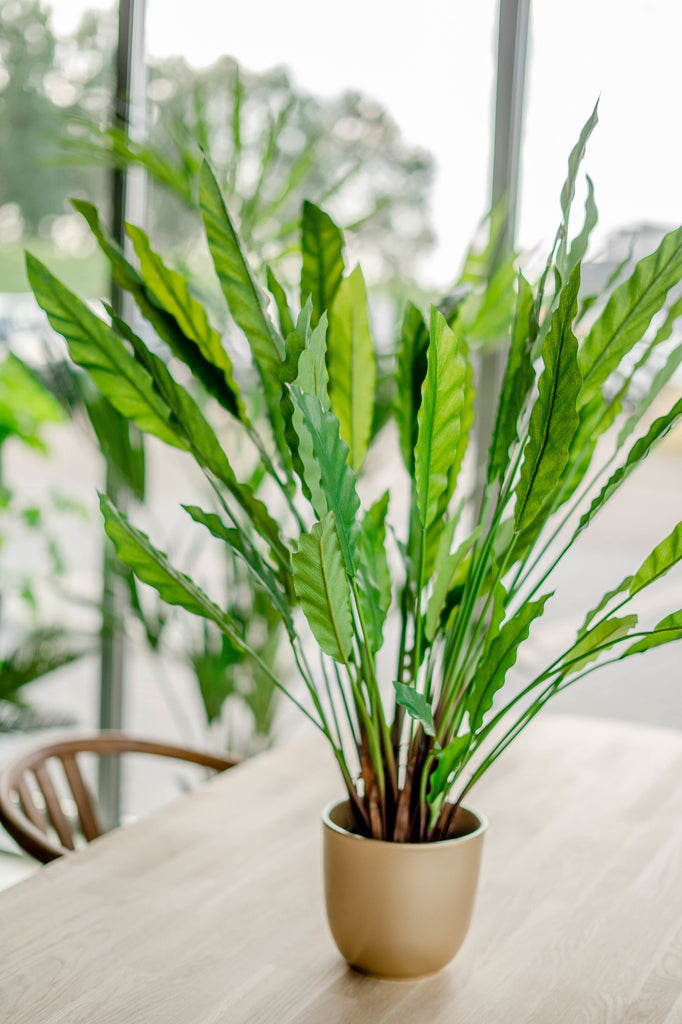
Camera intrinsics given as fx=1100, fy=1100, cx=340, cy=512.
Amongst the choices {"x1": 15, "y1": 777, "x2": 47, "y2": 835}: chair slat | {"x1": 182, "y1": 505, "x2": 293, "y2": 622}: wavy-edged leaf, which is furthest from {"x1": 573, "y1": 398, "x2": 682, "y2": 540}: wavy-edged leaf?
{"x1": 15, "y1": 777, "x2": 47, "y2": 835}: chair slat

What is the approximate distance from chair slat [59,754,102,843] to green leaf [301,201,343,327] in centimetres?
96

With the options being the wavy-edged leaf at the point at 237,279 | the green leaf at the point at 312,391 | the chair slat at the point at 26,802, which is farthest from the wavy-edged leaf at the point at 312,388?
the chair slat at the point at 26,802

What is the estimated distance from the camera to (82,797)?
1.80 m

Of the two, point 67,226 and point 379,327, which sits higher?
point 67,226

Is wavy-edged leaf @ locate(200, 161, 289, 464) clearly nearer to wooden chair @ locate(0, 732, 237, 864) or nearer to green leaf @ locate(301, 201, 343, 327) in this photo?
green leaf @ locate(301, 201, 343, 327)

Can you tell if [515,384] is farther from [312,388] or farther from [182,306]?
[182,306]

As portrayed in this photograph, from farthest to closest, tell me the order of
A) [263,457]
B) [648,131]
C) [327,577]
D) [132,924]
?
[648,131], [132,924], [263,457], [327,577]

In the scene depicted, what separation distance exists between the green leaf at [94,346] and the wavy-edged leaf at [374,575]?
262 millimetres

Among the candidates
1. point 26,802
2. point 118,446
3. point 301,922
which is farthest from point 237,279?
point 118,446

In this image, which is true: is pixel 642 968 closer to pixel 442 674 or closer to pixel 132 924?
pixel 442 674

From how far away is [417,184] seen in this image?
2.73 metres

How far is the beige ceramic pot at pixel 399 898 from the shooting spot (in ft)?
3.53

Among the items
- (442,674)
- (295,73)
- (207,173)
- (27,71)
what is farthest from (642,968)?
(27,71)

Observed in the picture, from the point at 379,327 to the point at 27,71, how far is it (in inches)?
45.5
